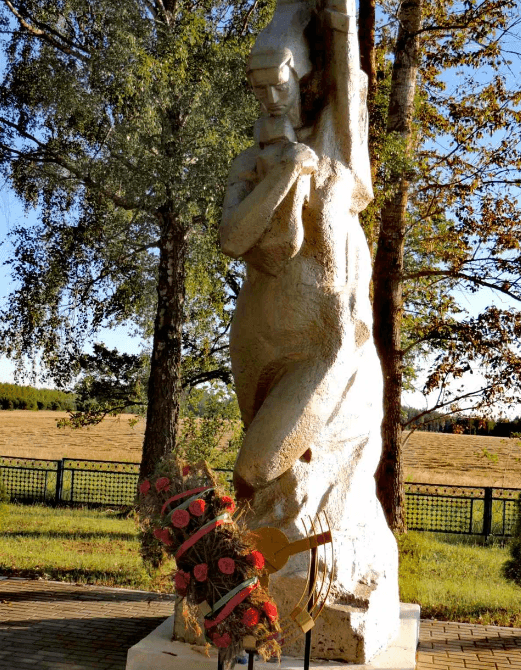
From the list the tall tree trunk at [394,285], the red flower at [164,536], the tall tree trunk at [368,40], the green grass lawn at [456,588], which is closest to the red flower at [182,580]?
the red flower at [164,536]

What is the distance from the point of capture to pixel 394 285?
9.94 meters

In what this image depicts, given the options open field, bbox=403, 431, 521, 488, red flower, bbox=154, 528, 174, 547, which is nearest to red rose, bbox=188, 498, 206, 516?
red flower, bbox=154, 528, 174, 547

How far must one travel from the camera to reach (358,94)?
4453mm

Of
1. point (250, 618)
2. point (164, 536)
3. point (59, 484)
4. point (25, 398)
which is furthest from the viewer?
point (25, 398)

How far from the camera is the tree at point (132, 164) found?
1141 centimetres

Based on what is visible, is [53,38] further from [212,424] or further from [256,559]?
[256,559]

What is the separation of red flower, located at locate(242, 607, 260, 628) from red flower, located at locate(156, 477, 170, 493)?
0.58 metres

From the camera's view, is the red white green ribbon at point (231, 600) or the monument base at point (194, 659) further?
the monument base at point (194, 659)

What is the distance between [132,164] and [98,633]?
7576 millimetres

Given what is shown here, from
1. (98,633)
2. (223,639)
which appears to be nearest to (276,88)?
(223,639)

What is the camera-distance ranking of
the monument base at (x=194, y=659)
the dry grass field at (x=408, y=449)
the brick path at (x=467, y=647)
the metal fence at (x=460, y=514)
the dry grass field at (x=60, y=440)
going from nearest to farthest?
the monument base at (x=194, y=659), the brick path at (x=467, y=647), the metal fence at (x=460, y=514), the dry grass field at (x=408, y=449), the dry grass field at (x=60, y=440)

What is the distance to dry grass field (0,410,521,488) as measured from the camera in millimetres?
24562

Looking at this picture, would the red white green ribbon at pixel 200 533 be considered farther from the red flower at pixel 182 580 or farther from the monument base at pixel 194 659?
the monument base at pixel 194 659

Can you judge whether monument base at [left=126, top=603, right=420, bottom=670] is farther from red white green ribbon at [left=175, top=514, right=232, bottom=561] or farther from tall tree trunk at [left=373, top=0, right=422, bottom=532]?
tall tree trunk at [left=373, top=0, right=422, bottom=532]
